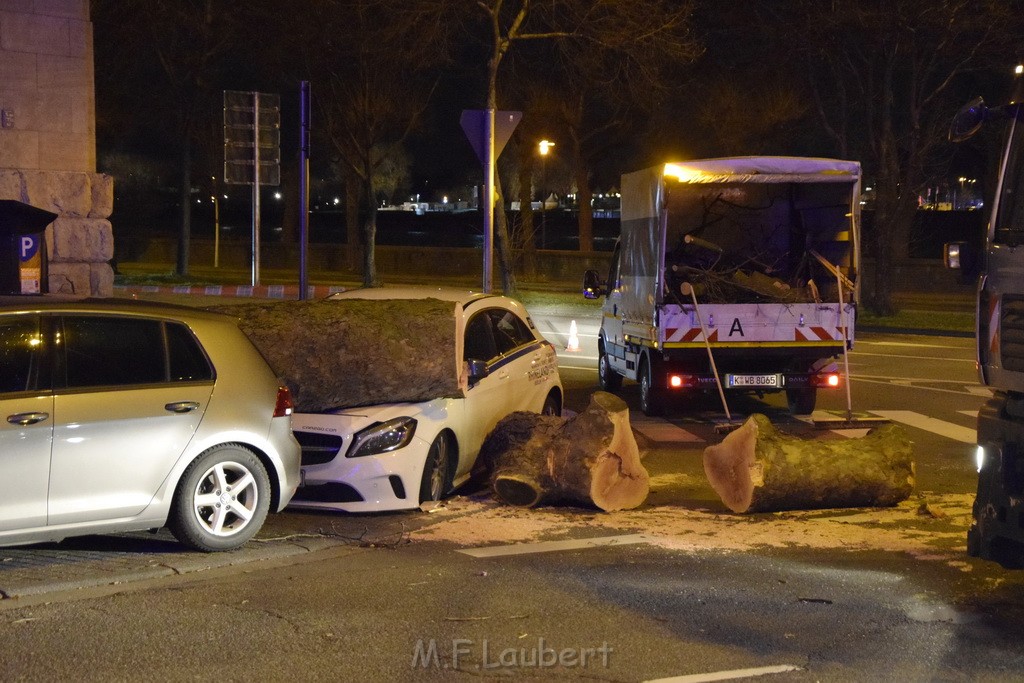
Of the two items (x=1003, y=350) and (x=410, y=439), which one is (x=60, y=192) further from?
(x=1003, y=350)

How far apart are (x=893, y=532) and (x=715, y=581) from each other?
1950 millimetres

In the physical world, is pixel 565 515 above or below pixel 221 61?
below

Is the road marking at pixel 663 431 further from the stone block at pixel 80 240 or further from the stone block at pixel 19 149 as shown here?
the stone block at pixel 19 149

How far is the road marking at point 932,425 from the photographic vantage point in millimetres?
13038

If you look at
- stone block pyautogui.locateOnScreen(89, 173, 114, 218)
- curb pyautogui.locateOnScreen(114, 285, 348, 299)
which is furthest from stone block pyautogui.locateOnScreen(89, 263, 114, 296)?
curb pyautogui.locateOnScreen(114, 285, 348, 299)

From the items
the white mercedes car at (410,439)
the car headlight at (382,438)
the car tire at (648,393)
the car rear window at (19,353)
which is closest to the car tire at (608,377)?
the car tire at (648,393)

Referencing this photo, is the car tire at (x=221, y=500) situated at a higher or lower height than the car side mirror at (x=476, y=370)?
lower

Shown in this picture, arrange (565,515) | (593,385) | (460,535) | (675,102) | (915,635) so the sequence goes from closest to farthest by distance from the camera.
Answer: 1. (915,635)
2. (460,535)
3. (565,515)
4. (593,385)
5. (675,102)

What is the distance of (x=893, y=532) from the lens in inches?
335

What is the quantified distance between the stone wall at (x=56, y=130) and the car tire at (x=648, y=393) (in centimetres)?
614

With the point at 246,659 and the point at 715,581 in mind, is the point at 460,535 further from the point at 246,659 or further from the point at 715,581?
the point at 246,659

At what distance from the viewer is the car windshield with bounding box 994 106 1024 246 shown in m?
6.73

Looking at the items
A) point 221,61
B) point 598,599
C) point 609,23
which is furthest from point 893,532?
point 221,61

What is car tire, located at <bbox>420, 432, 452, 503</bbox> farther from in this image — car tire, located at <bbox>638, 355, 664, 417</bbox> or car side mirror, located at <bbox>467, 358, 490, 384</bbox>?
car tire, located at <bbox>638, 355, 664, 417</bbox>
